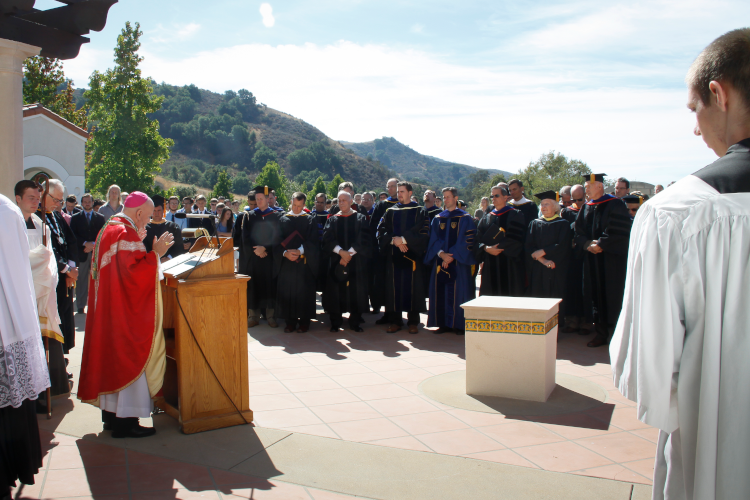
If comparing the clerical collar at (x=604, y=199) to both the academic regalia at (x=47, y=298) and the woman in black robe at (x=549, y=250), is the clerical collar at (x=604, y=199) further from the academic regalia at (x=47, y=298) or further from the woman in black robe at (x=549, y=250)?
the academic regalia at (x=47, y=298)

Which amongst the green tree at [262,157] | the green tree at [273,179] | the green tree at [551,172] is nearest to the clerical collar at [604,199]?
the green tree at [551,172]

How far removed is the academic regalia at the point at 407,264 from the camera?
27.8 ft

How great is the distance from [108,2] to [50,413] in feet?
15.2

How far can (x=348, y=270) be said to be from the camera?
870 cm

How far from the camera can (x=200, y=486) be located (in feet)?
11.5

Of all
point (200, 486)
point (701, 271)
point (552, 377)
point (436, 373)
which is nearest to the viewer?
point (701, 271)

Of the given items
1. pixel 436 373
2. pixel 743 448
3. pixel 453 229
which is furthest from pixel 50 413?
pixel 453 229

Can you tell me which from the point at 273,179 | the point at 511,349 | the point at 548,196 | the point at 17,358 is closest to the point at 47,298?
the point at 17,358

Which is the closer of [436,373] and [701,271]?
[701,271]

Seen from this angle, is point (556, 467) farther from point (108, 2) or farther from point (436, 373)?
point (108, 2)

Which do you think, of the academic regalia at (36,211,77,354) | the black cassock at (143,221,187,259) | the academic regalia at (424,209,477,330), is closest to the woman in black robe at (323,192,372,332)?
the academic regalia at (424,209,477,330)

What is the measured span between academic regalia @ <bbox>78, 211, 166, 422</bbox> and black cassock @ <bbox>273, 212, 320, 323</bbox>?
4.11m

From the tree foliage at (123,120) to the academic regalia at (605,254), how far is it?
2622cm

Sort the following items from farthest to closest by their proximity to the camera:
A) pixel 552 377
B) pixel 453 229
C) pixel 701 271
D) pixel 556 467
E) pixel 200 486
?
pixel 453 229 < pixel 552 377 < pixel 556 467 < pixel 200 486 < pixel 701 271
